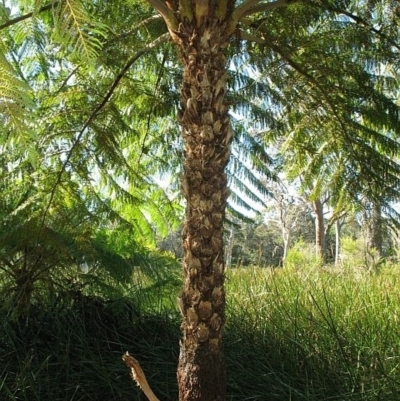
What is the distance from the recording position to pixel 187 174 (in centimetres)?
244

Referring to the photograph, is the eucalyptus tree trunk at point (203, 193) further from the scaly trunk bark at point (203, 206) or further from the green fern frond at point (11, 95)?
the green fern frond at point (11, 95)

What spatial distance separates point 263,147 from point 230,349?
1800 millimetres

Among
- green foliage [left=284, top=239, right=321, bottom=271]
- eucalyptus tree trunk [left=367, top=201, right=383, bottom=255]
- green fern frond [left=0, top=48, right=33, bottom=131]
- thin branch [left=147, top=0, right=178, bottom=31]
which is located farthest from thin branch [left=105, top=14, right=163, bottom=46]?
green foliage [left=284, top=239, right=321, bottom=271]

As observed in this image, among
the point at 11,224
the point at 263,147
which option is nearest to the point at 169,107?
the point at 263,147

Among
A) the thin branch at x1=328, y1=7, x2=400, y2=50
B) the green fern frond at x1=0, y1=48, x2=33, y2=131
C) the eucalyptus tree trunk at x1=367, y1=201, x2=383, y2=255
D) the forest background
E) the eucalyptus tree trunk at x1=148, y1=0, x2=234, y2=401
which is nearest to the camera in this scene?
the green fern frond at x1=0, y1=48, x2=33, y2=131

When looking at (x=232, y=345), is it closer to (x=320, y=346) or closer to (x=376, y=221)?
(x=320, y=346)

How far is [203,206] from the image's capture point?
2.40 metres

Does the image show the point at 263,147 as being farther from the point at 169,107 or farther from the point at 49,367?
the point at 49,367

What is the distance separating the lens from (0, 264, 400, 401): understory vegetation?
9.72 ft

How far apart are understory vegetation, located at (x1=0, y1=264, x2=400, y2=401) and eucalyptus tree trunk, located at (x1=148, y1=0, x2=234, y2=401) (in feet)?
1.97

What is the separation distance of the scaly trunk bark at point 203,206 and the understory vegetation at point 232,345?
60 cm

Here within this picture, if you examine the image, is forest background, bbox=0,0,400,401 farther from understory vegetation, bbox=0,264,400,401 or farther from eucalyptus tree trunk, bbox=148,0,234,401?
eucalyptus tree trunk, bbox=148,0,234,401

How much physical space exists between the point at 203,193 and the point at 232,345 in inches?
57.6

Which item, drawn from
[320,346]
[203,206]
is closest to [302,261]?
[320,346]
